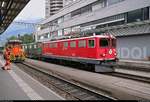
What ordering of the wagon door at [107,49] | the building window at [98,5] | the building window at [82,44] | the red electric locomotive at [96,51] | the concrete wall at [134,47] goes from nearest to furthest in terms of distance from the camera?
the red electric locomotive at [96,51] → the wagon door at [107,49] → the building window at [82,44] → the concrete wall at [134,47] → the building window at [98,5]

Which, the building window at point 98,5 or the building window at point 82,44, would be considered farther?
the building window at point 98,5

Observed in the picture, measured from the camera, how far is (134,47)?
1471 inches

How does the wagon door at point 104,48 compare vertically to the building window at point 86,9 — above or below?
below

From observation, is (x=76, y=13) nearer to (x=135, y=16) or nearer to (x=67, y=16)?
(x=67, y=16)

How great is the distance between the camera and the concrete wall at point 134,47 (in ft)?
114

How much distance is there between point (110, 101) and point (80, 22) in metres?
46.2

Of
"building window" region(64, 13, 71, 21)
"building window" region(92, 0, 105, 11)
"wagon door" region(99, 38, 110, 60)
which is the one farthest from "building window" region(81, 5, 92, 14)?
"wagon door" region(99, 38, 110, 60)

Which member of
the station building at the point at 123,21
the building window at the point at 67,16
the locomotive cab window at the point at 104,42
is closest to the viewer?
the locomotive cab window at the point at 104,42

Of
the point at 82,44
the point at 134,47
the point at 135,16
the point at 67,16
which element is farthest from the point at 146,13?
the point at 67,16

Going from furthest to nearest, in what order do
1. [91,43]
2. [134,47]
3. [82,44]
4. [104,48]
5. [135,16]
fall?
[134,47]
[135,16]
[82,44]
[91,43]
[104,48]

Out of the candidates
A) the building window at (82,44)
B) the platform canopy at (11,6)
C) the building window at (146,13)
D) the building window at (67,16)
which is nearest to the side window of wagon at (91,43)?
the building window at (82,44)

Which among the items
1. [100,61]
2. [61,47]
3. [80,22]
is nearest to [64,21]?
[80,22]

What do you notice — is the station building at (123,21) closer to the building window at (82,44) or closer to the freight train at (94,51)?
the freight train at (94,51)

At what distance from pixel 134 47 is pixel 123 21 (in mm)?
4549
